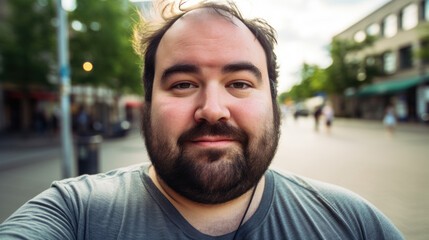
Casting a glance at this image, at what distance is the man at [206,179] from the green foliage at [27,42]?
17.0 m

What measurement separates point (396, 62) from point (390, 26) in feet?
13.1

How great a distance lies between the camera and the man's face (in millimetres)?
1258

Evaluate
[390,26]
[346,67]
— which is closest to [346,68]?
[346,67]

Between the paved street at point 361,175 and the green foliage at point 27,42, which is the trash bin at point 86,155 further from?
the green foliage at point 27,42

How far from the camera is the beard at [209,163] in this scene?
1.25m

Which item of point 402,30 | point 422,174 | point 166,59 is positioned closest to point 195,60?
point 166,59

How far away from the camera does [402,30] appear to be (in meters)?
27.7

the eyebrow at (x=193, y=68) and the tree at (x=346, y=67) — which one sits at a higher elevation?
the tree at (x=346, y=67)

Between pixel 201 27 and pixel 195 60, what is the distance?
0.17 m

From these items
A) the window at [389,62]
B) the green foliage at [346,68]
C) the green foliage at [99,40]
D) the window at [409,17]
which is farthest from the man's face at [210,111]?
the green foliage at [346,68]

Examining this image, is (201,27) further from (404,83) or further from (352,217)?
(404,83)

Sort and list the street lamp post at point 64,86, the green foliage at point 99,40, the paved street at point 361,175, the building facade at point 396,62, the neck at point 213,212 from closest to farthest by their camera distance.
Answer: the neck at point 213,212
the paved street at point 361,175
the street lamp post at point 64,86
the green foliage at point 99,40
the building facade at point 396,62

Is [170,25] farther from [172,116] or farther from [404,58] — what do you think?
[404,58]

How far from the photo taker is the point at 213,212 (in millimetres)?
1330
